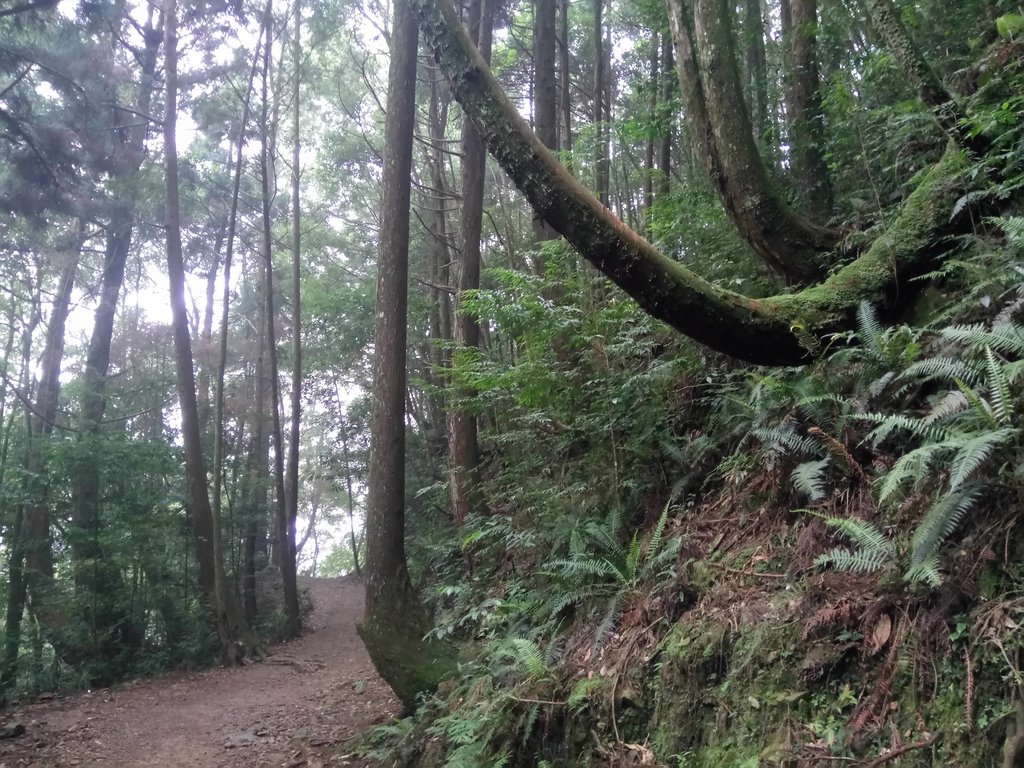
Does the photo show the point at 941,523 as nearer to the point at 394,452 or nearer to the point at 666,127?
the point at 394,452

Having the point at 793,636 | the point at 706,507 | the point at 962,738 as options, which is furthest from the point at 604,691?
the point at 962,738

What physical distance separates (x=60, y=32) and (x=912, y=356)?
13256 mm

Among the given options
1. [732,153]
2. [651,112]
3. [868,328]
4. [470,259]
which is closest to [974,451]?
[868,328]

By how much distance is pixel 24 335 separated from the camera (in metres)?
20.5

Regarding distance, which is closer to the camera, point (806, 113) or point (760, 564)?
point (760, 564)

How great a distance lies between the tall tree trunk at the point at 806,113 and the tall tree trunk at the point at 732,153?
4.04 ft

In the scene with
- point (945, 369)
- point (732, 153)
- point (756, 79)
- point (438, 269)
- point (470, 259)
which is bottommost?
point (945, 369)

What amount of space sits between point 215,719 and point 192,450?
241 inches

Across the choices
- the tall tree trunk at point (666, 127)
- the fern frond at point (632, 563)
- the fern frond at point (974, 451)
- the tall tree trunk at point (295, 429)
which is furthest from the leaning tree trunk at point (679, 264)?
the tall tree trunk at point (295, 429)

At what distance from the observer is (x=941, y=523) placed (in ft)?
10.2

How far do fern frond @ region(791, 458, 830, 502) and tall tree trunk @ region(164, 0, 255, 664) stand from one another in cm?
→ 1275

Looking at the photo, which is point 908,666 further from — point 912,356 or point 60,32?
point 60,32

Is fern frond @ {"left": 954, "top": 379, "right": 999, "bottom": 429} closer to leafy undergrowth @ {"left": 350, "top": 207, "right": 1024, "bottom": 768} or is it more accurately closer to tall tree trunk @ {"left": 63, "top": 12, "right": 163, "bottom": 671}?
leafy undergrowth @ {"left": 350, "top": 207, "right": 1024, "bottom": 768}

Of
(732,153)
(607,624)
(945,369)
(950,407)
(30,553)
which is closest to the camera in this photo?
(950,407)
